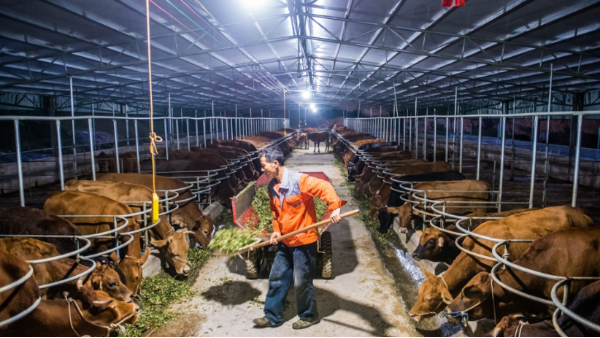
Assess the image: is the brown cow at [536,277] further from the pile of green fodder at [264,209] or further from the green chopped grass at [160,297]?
the pile of green fodder at [264,209]

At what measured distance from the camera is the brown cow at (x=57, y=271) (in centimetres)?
380

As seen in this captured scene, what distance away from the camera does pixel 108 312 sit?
11.6 ft

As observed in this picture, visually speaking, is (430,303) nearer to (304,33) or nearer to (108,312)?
(108,312)

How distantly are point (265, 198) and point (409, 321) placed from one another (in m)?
4.88

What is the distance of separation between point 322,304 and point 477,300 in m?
1.87

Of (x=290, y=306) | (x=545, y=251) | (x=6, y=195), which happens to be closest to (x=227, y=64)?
(x=6, y=195)

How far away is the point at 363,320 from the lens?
14.9 feet

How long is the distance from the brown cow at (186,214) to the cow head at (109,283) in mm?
2739

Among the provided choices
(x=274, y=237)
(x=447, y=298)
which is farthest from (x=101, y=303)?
(x=447, y=298)

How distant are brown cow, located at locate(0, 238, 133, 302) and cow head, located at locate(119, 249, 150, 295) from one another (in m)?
0.54

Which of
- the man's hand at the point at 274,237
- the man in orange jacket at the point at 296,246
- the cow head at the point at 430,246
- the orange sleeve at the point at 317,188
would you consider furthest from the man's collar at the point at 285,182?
the cow head at the point at 430,246

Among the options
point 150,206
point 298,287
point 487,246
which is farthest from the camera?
point 150,206

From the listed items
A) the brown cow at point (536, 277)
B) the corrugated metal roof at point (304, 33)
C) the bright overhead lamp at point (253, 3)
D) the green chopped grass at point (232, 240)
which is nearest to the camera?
the brown cow at point (536, 277)

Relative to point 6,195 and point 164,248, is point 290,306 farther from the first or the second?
point 6,195
